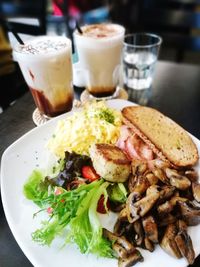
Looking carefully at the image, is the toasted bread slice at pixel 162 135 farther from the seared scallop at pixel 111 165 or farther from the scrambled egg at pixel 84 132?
the seared scallop at pixel 111 165

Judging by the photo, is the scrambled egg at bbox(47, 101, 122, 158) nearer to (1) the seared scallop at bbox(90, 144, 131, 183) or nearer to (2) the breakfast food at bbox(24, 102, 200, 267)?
(2) the breakfast food at bbox(24, 102, 200, 267)

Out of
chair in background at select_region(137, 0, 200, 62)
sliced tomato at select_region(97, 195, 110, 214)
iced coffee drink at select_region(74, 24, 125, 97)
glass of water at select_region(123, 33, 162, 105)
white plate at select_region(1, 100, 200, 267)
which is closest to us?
white plate at select_region(1, 100, 200, 267)

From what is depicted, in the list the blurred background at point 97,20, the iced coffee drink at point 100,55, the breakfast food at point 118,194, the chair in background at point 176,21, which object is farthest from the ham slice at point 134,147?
the chair in background at point 176,21

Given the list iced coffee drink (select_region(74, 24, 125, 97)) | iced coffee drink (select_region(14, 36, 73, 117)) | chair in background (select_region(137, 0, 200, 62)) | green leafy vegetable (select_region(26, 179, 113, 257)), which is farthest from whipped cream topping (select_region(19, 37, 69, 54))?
chair in background (select_region(137, 0, 200, 62))

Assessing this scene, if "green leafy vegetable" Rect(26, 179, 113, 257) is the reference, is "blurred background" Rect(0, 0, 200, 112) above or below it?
below

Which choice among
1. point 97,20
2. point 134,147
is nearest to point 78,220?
point 134,147

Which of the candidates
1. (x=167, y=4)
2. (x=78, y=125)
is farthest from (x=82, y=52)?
(x=167, y=4)
